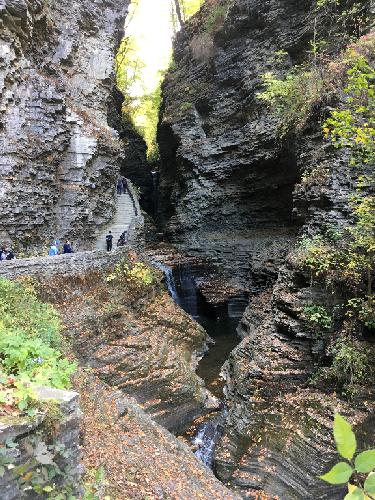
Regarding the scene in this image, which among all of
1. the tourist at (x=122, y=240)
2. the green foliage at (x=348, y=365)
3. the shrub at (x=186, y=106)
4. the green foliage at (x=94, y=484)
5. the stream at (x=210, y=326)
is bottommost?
the stream at (x=210, y=326)

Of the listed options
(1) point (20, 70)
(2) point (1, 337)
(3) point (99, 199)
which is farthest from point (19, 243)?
(2) point (1, 337)

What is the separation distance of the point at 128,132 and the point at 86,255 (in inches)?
996

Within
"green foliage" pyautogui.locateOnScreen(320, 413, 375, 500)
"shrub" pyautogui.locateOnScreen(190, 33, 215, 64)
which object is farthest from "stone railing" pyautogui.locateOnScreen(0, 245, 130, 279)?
"shrub" pyautogui.locateOnScreen(190, 33, 215, 64)

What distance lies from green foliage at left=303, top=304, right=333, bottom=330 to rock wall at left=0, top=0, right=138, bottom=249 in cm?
1341

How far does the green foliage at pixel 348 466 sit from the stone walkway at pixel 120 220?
849 inches

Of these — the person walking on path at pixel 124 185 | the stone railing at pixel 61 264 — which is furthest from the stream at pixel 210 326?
the person walking on path at pixel 124 185

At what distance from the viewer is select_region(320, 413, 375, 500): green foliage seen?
151 centimetres

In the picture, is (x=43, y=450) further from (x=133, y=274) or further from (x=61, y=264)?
(x=133, y=274)

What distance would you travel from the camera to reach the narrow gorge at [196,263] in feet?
28.5

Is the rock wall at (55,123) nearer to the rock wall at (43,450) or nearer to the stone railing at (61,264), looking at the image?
the stone railing at (61,264)

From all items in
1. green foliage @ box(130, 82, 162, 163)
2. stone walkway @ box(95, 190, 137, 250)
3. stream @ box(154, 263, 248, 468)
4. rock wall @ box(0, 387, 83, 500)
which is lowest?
stream @ box(154, 263, 248, 468)

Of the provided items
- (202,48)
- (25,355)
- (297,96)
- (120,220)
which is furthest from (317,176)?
(202,48)

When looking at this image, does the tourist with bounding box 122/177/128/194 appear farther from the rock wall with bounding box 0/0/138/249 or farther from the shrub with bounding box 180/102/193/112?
the shrub with bounding box 180/102/193/112

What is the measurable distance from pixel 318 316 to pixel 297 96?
11.6 metres
